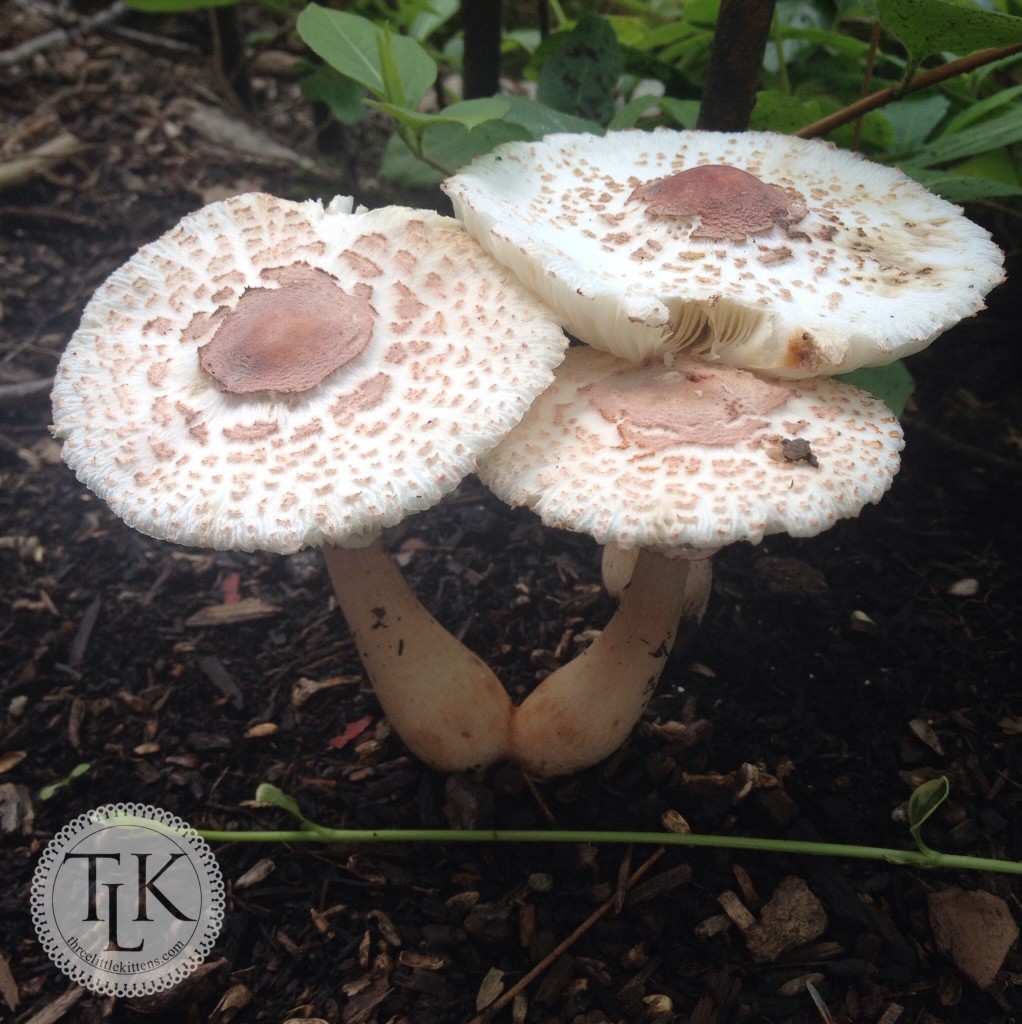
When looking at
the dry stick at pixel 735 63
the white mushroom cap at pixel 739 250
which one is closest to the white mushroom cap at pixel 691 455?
the white mushroom cap at pixel 739 250

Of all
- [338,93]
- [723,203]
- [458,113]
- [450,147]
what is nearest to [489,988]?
[723,203]

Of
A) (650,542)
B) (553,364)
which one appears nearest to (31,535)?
(553,364)

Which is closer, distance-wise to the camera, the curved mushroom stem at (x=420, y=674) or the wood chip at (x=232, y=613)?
the curved mushroom stem at (x=420, y=674)

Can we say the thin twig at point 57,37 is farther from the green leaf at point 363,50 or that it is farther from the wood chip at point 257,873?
the wood chip at point 257,873

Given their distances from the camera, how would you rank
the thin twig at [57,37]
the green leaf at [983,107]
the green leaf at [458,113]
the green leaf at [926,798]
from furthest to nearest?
the thin twig at [57,37]
the green leaf at [983,107]
the green leaf at [458,113]
the green leaf at [926,798]

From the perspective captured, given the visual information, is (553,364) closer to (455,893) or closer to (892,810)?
(455,893)

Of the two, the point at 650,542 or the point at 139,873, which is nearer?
the point at 650,542
